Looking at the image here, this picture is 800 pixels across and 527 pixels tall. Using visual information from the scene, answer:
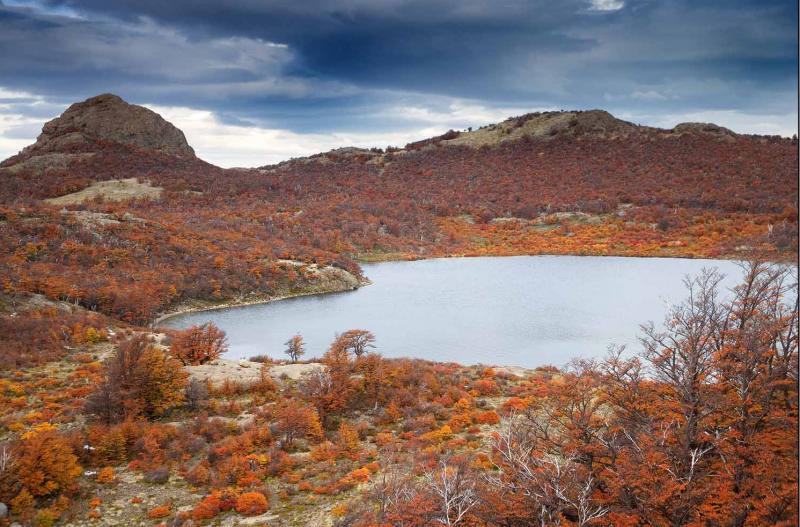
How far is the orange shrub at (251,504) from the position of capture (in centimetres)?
1625

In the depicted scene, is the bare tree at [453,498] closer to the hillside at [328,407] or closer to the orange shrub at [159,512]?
the hillside at [328,407]

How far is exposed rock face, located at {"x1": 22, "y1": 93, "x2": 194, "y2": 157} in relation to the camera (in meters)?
113

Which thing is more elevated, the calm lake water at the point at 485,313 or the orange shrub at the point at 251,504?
the calm lake water at the point at 485,313

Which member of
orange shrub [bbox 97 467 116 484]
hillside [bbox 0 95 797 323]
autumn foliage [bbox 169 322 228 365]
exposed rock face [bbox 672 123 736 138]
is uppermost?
exposed rock face [bbox 672 123 736 138]

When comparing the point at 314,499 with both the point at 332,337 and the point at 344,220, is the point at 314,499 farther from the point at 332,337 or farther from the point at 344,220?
the point at 344,220

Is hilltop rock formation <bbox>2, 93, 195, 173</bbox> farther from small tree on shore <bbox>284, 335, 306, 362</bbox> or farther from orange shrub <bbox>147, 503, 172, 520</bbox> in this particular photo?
orange shrub <bbox>147, 503, 172, 520</bbox>

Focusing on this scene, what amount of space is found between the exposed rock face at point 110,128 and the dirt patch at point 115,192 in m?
25.0

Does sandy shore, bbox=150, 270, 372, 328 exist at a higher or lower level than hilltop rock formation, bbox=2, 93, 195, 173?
lower

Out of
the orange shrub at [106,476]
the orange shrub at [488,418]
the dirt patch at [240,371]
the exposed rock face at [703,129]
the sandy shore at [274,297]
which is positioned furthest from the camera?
the exposed rock face at [703,129]

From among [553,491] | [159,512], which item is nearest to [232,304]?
[159,512]

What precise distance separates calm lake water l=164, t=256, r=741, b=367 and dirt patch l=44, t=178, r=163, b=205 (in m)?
47.1

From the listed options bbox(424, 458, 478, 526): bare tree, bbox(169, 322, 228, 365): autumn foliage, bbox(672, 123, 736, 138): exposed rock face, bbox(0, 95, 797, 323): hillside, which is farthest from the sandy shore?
bbox(672, 123, 736, 138): exposed rock face

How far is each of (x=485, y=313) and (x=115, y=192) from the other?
71.7m

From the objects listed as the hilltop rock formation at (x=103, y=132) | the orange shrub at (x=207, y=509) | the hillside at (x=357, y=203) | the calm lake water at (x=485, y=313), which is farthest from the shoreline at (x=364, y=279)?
the hilltop rock formation at (x=103, y=132)
